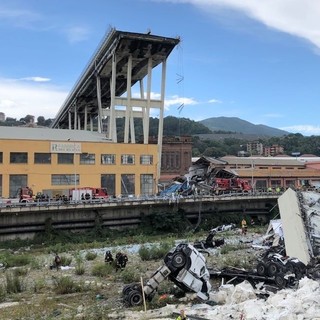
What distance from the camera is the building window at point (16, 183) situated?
43.5m

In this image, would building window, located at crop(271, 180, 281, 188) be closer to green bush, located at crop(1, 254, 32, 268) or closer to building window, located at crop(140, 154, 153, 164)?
building window, located at crop(140, 154, 153, 164)

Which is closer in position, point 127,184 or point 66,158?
point 66,158

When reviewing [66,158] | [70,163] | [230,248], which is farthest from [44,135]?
[230,248]

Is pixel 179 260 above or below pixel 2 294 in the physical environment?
above

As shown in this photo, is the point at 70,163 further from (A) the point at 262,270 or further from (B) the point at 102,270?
(A) the point at 262,270

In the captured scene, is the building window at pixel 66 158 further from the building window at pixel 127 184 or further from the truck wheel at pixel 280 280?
the truck wheel at pixel 280 280

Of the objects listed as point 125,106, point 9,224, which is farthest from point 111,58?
point 9,224

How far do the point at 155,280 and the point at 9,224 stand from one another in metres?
22.8

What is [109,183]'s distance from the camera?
48.7m

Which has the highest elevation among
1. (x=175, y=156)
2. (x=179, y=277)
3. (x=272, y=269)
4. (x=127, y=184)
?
(x=175, y=156)

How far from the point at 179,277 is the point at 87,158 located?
3514cm

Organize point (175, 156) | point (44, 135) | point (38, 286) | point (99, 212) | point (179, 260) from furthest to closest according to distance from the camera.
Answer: point (175, 156) < point (44, 135) < point (99, 212) < point (38, 286) < point (179, 260)

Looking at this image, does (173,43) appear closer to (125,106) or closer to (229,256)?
(125,106)

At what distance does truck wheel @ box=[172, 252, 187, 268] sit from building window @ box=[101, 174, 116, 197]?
35085 millimetres
